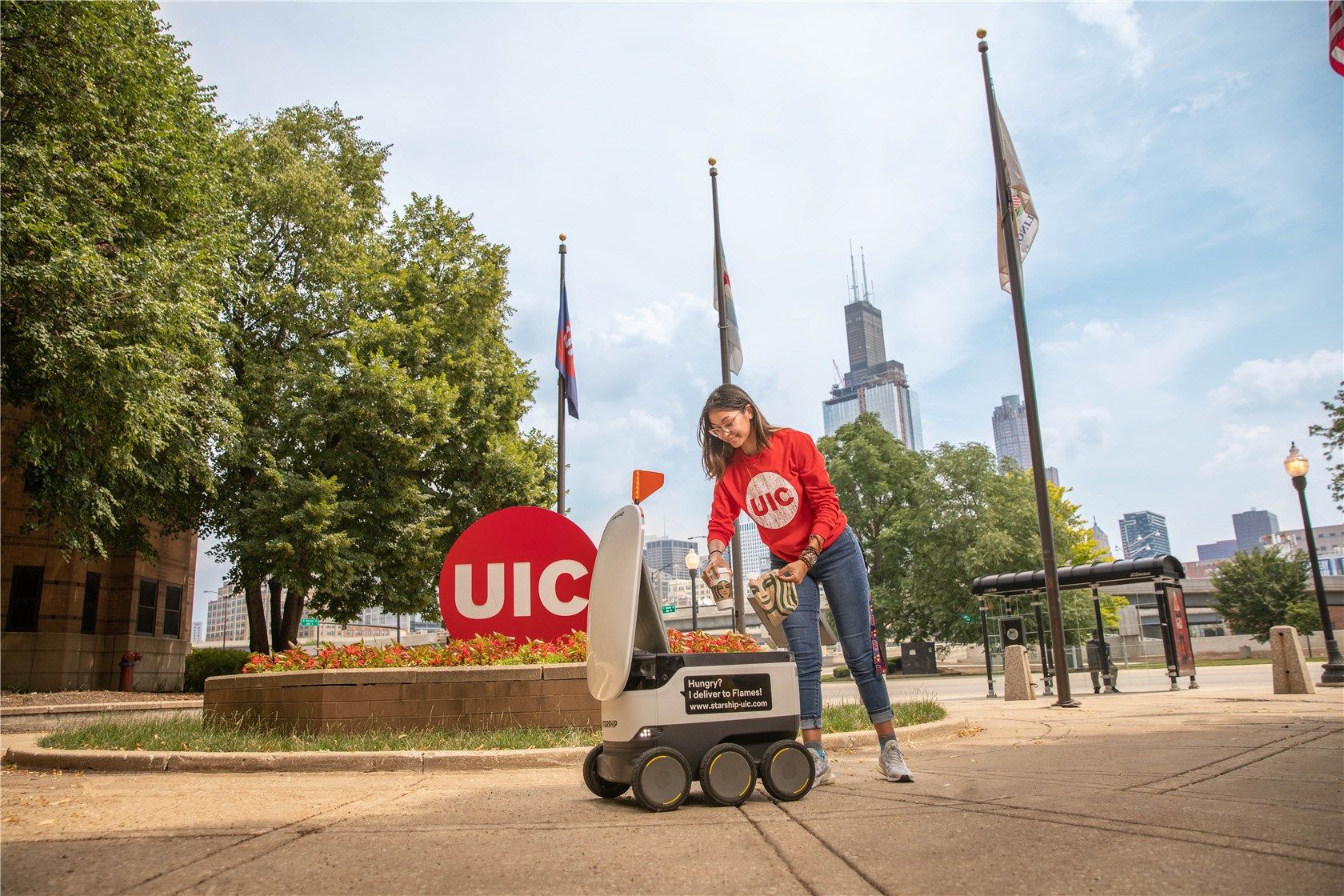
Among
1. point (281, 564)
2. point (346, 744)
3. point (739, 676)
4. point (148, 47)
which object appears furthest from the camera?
point (281, 564)

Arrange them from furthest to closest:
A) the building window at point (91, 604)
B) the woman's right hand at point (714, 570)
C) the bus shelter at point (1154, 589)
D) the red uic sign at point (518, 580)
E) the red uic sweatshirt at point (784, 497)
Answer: the building window at point (91, 604)
the bus shelter at point (1154, 589)
the red uic sign at point (518, 580)
the red uic sweatshirt at point (784, 497)
the woman's right hand at point (714, 570)

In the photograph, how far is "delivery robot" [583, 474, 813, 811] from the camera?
3658 millimetres

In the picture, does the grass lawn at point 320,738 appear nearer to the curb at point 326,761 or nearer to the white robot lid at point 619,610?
the curb at point 326,761

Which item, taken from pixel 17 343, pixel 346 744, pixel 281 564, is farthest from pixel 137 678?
pixel 346 744

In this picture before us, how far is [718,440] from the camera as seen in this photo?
180 inches

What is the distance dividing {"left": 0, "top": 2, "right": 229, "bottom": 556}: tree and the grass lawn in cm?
735

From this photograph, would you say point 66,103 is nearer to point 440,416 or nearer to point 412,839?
point 440,416

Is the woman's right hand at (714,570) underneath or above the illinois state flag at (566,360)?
underneath

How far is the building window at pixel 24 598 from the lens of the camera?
67.1 ft

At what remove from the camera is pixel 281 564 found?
19.6m

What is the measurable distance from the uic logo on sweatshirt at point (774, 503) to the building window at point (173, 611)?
26511 millimetres

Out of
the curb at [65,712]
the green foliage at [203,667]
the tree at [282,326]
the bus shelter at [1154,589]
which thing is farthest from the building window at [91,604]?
the bus shelter at [1154,589]

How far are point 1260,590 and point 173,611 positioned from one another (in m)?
62.0

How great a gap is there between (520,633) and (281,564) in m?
12.2
